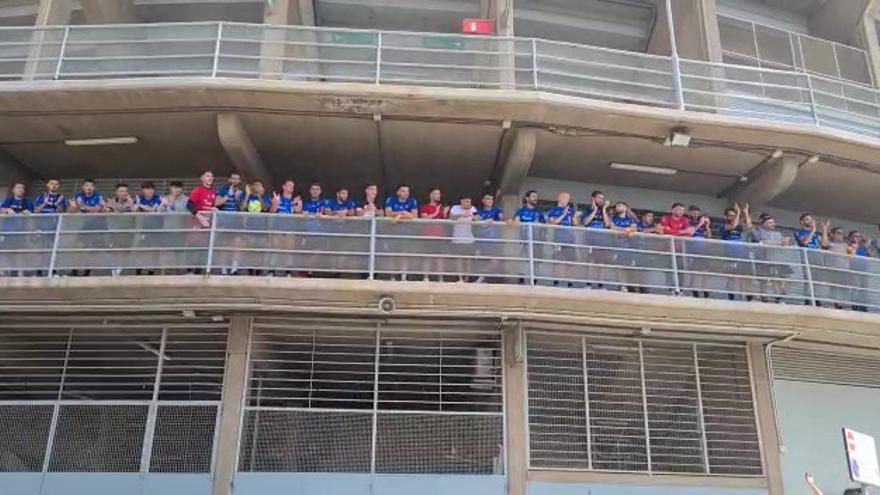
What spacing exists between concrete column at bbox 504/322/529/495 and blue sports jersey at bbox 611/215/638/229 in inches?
85.1

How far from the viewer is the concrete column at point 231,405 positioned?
10.5m

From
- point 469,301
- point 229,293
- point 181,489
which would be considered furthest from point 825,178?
point 181,489

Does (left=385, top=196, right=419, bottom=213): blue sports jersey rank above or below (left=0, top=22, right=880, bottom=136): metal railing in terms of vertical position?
below

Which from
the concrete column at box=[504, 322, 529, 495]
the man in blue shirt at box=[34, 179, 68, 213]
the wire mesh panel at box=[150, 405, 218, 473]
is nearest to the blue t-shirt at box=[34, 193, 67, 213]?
the man in blue shirt at box=[34, 179, 68, 213]

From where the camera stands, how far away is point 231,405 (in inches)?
430

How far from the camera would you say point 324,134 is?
1287 centimetres

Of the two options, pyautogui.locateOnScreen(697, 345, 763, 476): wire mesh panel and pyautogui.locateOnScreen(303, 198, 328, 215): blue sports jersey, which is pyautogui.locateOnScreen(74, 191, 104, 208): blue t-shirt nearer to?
pyautogui.locateOnScreen(303, 198, 328, 215): blue sports jersey

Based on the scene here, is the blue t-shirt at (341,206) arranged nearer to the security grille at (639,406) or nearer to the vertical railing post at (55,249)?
the security grille at (639,406)

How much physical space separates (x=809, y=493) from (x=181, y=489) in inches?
355

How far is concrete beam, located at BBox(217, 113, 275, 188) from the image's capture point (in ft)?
40.5

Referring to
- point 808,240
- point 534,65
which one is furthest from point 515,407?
point 808,240

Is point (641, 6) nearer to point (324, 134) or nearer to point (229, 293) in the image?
point (324, 134)

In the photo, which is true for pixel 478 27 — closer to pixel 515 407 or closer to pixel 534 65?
pixel 534 65

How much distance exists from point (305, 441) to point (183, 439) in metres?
1.65
